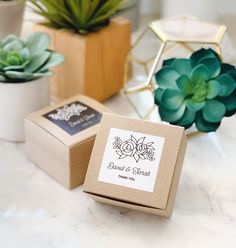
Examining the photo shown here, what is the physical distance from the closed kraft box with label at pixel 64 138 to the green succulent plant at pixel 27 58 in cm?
5

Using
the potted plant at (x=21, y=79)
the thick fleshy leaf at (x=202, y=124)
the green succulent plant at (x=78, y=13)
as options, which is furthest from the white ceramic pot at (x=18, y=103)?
the thick fleshy leaf at (x=202, y=124)

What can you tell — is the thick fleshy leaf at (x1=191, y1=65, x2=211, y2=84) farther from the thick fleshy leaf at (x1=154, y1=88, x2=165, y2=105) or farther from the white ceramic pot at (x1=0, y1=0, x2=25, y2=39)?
the white ceramic pot at (x1=0, y1=0, x2=25, y2=39)

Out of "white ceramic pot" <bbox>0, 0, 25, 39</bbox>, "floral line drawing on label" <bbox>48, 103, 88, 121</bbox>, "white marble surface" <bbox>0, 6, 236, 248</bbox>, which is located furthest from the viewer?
"white ceramic pot" <bbox>0, 0, 25, 39</bbox>

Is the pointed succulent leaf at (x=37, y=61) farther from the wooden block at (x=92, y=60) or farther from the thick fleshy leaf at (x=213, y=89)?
the thick fleshy leaf at (x=213, y=89)

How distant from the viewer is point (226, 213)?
0.59 meters

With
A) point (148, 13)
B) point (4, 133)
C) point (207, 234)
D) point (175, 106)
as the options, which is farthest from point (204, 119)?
point (148, 13)

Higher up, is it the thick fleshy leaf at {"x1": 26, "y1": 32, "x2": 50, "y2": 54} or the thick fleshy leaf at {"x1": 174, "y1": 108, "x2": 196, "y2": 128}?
the thick fleshy leaf at {"x1": 26, "y1": 32, "x2": 50, "y2": 54}

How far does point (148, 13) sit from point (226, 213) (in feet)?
2.12

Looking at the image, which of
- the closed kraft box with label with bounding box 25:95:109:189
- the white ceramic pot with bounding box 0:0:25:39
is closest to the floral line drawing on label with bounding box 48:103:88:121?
the closed kraft box with label with bounding box 25:95:109:189

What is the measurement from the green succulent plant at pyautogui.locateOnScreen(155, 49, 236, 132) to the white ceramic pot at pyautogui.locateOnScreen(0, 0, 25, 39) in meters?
0.29

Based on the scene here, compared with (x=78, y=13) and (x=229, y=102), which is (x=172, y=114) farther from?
(x=78, y=13)

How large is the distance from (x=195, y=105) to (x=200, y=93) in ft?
0.07

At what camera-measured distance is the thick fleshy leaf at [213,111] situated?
652 mm

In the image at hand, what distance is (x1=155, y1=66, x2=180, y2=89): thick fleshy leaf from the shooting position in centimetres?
68
